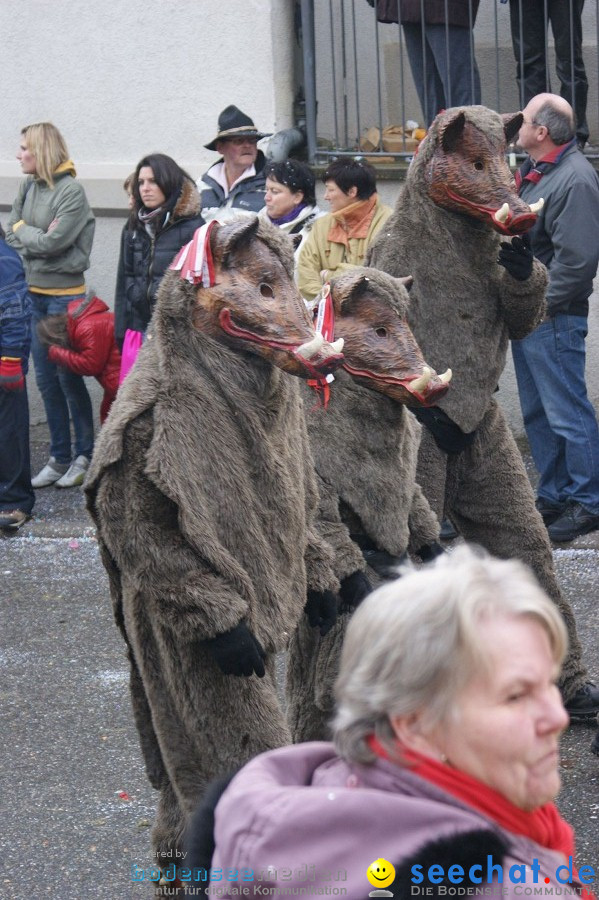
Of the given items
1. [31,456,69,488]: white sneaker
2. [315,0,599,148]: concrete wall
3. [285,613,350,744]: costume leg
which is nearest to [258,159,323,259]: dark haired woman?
[315,0,599,148]: concrete wall

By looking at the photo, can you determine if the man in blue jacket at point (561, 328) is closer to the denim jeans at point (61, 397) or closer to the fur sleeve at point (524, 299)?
the fur sleeve at point (524, 299)

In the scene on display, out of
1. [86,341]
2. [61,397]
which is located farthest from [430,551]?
[61,397]

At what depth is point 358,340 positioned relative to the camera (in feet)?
12.9

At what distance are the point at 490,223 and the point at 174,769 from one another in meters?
2.32

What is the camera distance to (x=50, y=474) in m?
8.58

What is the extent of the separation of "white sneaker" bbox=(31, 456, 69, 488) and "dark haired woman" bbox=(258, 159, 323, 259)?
2386 mm

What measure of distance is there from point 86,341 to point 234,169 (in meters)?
1.43

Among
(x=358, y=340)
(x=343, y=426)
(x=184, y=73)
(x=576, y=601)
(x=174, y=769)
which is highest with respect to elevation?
(x=184, y=73)

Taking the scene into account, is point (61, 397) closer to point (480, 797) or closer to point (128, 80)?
point (128, 80)

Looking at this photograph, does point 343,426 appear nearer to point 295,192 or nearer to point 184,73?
point 295,192

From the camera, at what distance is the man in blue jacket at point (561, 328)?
6.77 meters

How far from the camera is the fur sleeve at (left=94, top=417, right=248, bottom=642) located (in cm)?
316

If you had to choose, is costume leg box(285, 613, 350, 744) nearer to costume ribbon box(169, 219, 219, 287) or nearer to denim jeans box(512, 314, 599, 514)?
costume ribbon box(169, 219, 219, 287)

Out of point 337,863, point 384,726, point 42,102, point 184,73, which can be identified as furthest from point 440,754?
point 42,102
